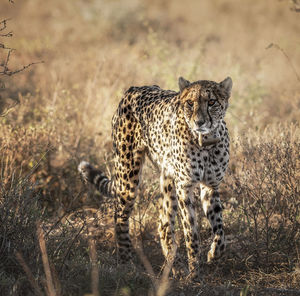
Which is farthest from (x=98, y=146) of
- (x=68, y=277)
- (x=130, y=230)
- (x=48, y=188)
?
(x=68, y=277)

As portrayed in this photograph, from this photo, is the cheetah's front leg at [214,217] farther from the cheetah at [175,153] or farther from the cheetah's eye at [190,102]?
the cheetah's eye at [190,102]

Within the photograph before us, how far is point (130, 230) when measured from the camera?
496 cm

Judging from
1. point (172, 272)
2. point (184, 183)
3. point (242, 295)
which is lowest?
point (172, 272)

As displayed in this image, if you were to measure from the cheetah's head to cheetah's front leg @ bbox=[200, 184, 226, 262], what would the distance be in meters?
0.62

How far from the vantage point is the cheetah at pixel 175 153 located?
12.4ft

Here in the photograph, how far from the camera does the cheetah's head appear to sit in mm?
3604

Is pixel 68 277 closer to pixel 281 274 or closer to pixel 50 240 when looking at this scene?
pixel 50 240

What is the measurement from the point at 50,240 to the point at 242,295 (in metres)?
1.34

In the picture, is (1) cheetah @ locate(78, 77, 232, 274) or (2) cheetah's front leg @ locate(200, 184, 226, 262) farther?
(2) cheetah's front leg @ locate(200, 184, 226, 262)

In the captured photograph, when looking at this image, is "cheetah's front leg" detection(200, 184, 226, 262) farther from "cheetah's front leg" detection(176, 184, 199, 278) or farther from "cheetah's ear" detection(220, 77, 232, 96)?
"cheetah's ear" detection(220, 77, 232, 96)

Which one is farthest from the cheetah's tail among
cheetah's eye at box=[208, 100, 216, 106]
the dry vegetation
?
cheetah's eye at box=[208, 100, 216, 106]

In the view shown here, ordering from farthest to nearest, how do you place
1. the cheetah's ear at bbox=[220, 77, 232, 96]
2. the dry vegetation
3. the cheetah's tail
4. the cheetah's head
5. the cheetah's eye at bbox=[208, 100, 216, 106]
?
the cheetah's tail < the cheetah's ear at bbox=[220, 77, 232, 96] < the cheetah's eye at bbox=[208, 100, 216, 106] < the cheetah's head < the dry vegetation

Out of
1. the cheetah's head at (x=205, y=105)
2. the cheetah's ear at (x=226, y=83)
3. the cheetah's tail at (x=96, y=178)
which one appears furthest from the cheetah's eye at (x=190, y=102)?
the cheetah's tail at (x=96, y=178)

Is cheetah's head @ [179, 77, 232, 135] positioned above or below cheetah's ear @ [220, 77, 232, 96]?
below
